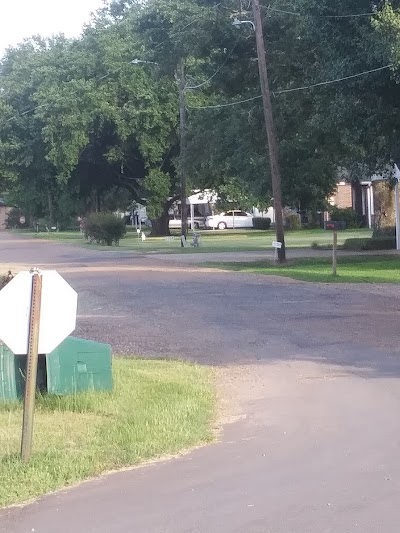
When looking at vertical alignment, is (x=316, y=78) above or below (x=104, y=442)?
above

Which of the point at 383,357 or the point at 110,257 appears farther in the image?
the point at 110,257

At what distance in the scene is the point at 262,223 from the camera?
257ft

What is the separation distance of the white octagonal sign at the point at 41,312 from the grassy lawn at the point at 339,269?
17.3m

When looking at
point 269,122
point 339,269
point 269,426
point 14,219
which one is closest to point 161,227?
point 269,122

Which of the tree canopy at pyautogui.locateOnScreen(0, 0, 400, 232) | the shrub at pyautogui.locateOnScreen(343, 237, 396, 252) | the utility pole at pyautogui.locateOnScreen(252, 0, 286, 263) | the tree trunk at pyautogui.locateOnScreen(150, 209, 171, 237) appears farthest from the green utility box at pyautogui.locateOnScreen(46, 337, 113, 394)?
the tree trunk at pyautogui.locateOnScreen(150, 209, 171, 237)

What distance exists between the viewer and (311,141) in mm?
33500

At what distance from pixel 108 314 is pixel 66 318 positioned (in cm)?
1113

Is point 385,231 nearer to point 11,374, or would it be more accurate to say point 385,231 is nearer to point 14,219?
point 11,374

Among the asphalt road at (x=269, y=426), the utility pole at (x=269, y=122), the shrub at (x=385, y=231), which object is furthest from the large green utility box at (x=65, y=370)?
the shrub at (x=385, y=231)

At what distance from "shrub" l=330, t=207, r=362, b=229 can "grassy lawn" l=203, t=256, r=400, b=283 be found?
33.5 m

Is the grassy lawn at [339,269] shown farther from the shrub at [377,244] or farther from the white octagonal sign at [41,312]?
the white octagonal sign at [41,312]

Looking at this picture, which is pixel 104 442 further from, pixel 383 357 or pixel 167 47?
pixel 167 47

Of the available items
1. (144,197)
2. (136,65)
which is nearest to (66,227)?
(144,197)

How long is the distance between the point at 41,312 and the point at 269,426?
266 cm
